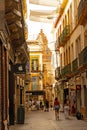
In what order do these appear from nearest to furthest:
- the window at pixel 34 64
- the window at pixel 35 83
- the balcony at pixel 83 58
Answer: the balcony at pixel 83 58 < the window at pixel 35 83 < the window at pixel 34 64

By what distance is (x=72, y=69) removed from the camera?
37.1m

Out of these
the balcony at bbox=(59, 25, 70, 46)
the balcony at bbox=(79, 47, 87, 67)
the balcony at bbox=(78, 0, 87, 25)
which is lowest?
the balcony at bbox=(79, 47, 87, 67)

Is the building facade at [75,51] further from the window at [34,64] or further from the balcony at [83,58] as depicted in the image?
the window at [34,64]

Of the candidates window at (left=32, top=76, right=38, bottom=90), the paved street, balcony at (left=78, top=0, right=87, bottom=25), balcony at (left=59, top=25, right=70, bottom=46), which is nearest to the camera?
the paved street

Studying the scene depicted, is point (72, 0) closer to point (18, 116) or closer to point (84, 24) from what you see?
point (84, 24)

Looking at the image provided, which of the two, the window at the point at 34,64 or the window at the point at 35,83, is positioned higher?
the window at the point at 34,64

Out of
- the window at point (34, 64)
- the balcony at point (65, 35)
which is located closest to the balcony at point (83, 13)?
the balcony at point (65, 35)

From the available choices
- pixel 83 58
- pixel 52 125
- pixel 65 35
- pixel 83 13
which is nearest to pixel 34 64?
pixel 65 35

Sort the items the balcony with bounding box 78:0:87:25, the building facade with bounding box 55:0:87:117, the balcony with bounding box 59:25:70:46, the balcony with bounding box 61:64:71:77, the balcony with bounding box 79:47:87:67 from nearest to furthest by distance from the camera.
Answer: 1. the balcony with bounding box 78:0:87:25
2. the balcony with bounding box 79:47:87:67
3. the building facade with bounding box 55:0:87:117
4. the balcony with bounding box 61:64:71:77
5. the balcony with bounding box 59:25:70:46

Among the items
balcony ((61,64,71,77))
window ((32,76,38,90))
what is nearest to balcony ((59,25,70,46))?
balcony ((61,64,71,77))

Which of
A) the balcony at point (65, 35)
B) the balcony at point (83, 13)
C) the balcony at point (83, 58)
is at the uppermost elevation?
the balcony at point (65, 35)

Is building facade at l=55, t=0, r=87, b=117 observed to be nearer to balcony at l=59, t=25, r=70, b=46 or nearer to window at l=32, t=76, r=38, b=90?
balcony at l=59, t=25, r=70, b=46

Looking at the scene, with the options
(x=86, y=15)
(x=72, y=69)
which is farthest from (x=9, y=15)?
(x=72, y=69)

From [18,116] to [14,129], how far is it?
4.30 meters
